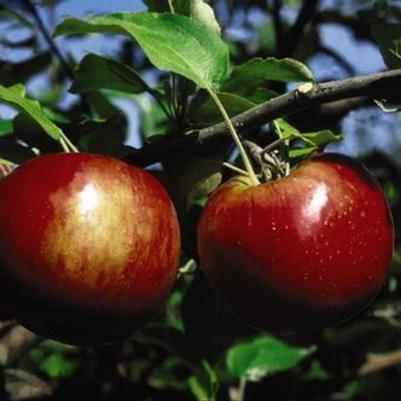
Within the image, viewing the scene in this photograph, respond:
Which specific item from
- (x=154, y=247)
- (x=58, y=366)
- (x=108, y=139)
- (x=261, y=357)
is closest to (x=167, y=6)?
(x=108, y=139)

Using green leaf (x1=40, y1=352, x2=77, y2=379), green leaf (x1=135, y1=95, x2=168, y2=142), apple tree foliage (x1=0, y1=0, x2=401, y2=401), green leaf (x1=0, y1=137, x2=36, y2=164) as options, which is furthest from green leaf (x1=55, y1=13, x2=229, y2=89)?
green leaf (x1=40, y1=352, x2=77, y2=379)

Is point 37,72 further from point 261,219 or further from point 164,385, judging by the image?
point 261,219

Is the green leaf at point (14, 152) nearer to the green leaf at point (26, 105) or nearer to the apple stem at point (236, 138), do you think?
the green leaf at point (26, 105)

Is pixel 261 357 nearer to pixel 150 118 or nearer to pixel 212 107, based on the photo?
pixel 150 118

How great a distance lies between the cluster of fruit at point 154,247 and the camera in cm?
79

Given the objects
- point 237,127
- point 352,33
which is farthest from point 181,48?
point 352,33

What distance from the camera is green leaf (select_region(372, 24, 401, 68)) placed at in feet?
2.81

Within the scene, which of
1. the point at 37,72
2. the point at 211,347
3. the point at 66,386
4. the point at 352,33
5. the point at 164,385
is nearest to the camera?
the point at 211,347

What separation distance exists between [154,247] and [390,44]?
31 centimetres

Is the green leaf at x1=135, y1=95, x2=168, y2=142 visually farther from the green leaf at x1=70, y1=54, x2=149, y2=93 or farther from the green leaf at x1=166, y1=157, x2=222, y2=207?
the green leaf at x1=166, y1=157, x2=222, y2=207

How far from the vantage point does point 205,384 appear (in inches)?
55.7

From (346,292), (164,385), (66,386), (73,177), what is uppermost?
(73,177)

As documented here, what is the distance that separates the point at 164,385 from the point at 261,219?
36.1 inches

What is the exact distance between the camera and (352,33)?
2055 mm
